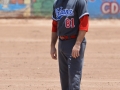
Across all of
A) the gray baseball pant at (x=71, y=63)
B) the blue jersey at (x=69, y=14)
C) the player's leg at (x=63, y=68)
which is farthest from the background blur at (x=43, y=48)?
the blue jersey at (x=69, y=14)

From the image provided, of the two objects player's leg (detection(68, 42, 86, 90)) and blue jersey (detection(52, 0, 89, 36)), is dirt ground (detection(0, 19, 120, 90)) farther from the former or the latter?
blue jersey (detection(52, 0, 89, 36))

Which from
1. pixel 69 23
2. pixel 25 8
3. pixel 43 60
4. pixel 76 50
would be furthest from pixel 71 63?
pixel 25 8

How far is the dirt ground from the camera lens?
899 cm

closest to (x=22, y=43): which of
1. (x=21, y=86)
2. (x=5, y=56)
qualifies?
(x=5, y=56)

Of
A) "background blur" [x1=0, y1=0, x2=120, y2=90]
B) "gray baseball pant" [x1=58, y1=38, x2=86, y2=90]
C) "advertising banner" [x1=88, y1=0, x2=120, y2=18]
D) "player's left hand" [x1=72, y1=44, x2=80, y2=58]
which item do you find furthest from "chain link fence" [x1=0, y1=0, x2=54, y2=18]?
"player's left hand" [x1=72, y1=44, x2=80, y2=58]

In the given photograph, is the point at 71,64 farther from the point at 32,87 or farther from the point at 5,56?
the point at 5,56

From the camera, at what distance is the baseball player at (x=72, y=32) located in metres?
5.64

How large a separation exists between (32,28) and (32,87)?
1244 centimetres

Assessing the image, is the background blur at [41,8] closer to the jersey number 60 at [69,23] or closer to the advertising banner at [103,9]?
the advertising banner at [103,9]

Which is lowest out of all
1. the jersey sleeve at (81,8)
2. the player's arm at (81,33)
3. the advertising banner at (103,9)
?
the advertising banner at (103,9)

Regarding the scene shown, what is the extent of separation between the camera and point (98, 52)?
13.9 m

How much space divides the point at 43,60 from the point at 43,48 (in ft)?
8.48

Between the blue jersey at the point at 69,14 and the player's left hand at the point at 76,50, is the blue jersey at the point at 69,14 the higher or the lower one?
the higher one

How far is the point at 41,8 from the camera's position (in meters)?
25.1
